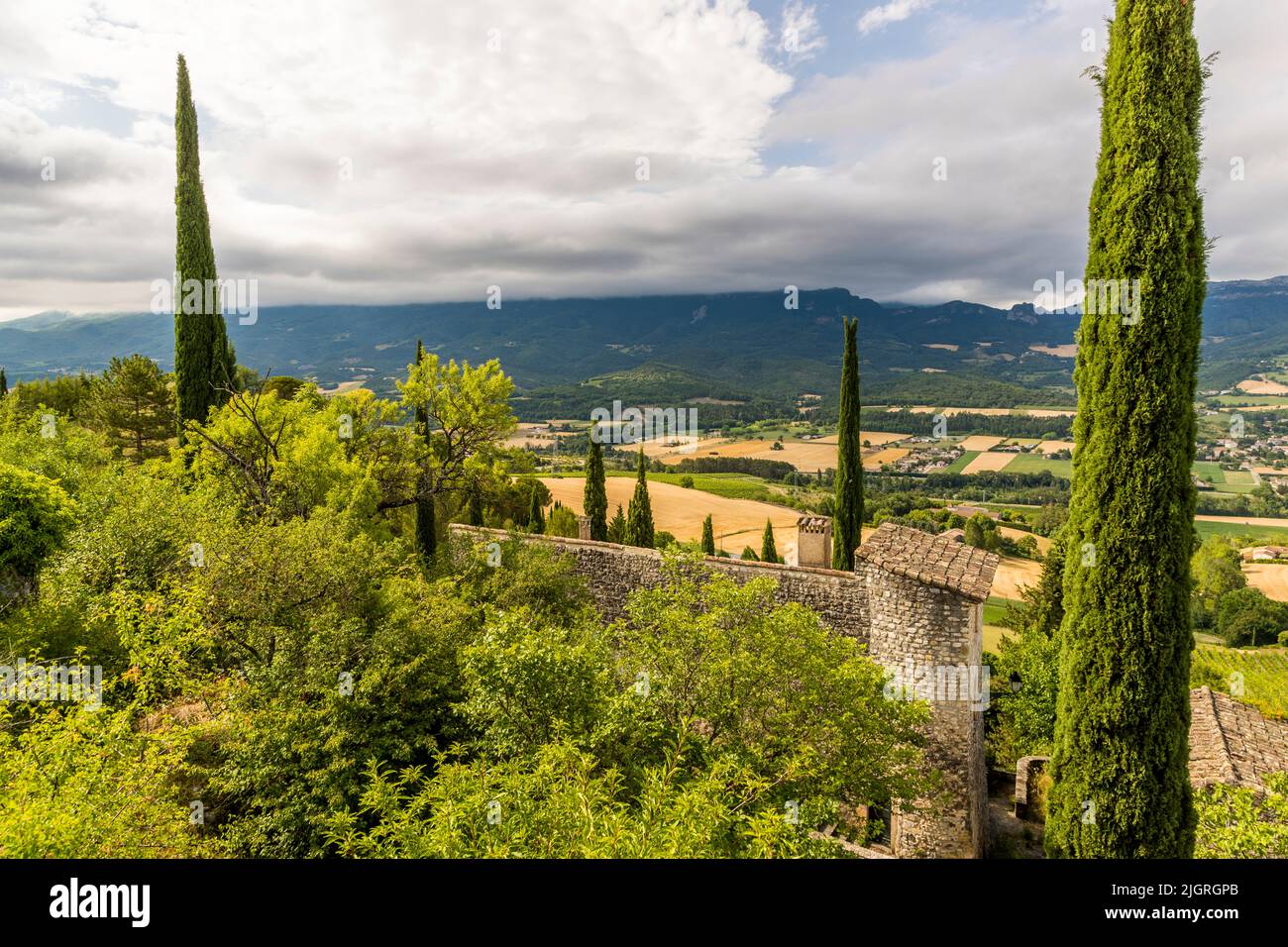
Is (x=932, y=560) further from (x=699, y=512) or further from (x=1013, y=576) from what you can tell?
(x=1013, y=576)

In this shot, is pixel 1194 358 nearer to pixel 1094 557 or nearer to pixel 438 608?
pixel 1094 557

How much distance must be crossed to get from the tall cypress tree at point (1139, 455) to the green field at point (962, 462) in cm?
9214

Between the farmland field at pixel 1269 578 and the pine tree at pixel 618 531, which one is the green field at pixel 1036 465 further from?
the pine tree at pixel 618 531

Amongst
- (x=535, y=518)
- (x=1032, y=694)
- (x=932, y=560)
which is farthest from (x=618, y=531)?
(x=932, y=560)

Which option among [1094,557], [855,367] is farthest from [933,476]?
[1094,557]

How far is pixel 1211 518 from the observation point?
76.2 m

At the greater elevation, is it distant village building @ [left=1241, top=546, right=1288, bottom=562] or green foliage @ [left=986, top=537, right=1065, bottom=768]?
green foliage @ [left=986, top=537, right=1065, bottom=768]

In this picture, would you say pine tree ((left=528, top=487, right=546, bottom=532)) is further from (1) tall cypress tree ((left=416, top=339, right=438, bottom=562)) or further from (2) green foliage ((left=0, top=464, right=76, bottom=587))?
(2) green foliage ((left=0, top=464, right=76, bottom=587))

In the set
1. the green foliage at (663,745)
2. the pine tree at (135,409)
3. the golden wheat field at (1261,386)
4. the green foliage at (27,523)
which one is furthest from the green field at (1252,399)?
the green foliage at (27,523)

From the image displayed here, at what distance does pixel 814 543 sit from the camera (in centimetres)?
1688

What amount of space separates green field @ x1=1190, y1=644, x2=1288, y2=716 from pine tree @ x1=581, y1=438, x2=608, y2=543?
21878 mm

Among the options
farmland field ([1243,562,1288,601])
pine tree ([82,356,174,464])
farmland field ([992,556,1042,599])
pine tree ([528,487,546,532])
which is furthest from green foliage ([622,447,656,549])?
farmland field ([1243,562,1288,601])

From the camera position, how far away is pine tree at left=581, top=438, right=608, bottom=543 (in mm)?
29969
